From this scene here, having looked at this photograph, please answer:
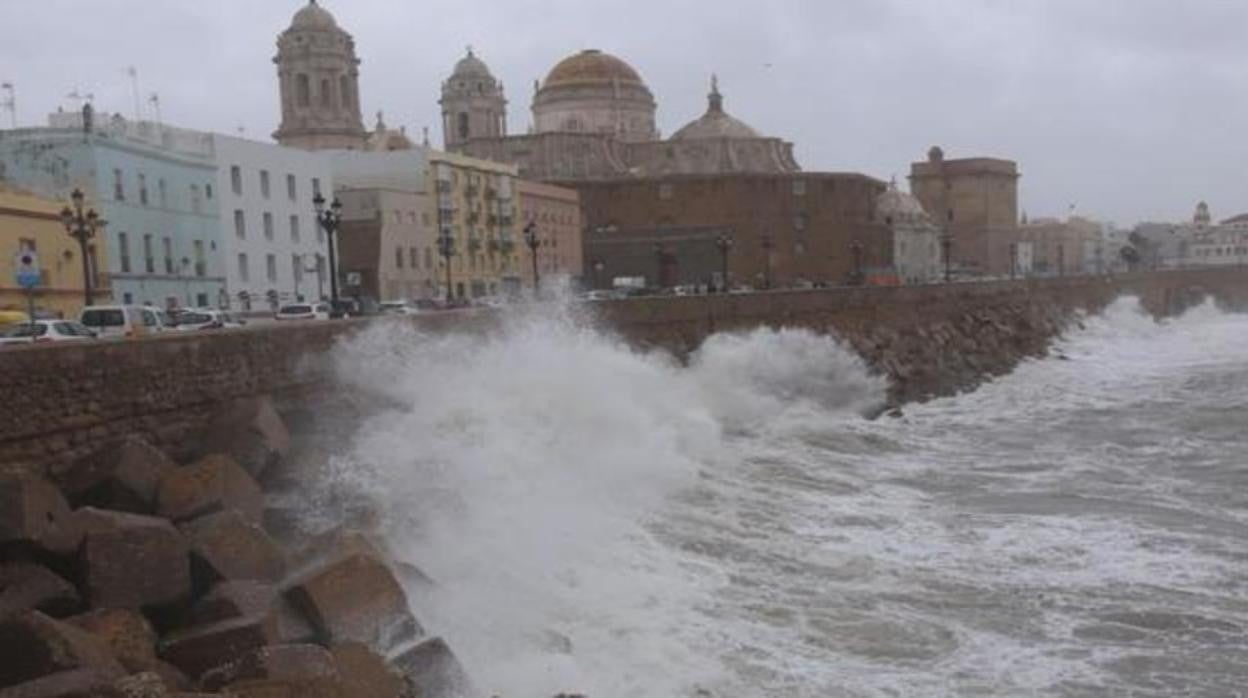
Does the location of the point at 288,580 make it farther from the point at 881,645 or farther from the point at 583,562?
the point at 881,645

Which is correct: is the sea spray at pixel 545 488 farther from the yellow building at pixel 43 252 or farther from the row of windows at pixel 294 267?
the row of windows at pixel 294 267

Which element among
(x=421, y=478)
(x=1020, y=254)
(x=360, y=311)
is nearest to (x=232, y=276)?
(x=360, y=311)

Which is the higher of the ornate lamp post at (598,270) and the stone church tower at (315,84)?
the stone church tower at (315,84)

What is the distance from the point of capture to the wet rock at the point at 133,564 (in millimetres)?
7508

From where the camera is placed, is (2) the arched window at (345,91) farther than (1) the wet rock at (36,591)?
Yes

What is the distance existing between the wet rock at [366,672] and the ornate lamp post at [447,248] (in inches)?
1539

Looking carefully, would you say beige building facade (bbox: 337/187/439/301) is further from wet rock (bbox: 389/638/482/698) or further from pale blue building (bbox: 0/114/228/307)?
wet rock (bbox: 389/638/482/698)

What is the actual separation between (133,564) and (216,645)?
37.1 inches

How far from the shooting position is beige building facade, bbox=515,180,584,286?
60.7 m

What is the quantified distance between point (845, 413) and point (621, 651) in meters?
16.4

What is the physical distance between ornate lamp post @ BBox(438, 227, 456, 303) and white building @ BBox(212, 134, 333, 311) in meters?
4.40

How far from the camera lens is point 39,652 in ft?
20.6

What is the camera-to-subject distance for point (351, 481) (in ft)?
36.8

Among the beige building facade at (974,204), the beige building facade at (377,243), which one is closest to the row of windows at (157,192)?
the beige building facade at (377,243)
